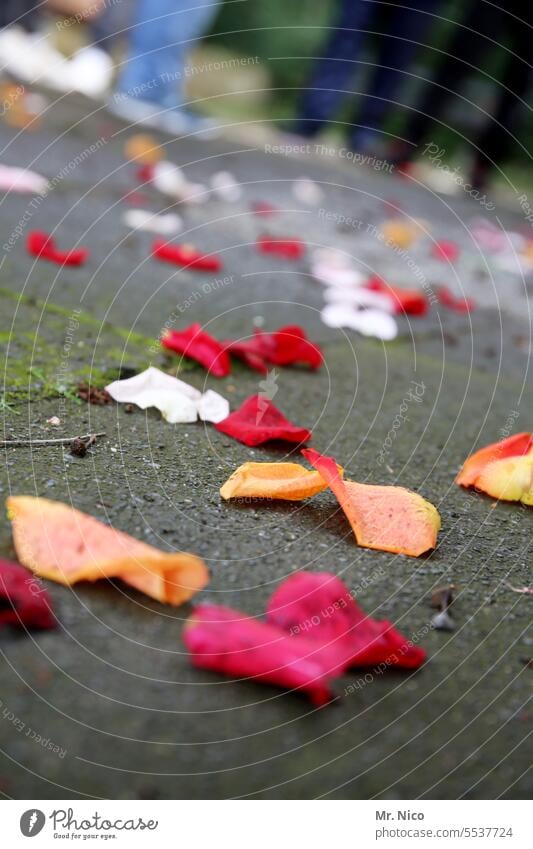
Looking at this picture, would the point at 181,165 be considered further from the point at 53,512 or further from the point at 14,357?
the point at 53,512

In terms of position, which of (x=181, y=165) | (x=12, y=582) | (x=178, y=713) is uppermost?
(x=181, y=165)

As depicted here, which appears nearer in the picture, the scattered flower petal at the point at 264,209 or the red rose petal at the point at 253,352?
the red rose petal at the point at 253,352

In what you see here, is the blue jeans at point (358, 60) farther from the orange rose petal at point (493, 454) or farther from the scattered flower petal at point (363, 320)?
the orange rose petal at point (493, 454)

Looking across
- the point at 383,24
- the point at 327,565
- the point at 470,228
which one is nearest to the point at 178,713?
the point at 327,565

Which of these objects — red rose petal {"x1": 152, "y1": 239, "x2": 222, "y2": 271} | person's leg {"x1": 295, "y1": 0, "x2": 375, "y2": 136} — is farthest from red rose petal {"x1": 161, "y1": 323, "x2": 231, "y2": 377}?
person's leg {"x1": 295, "y1": 0, "x2": 375, "y2": 136}

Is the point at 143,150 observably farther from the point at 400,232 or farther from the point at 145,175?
the point at 400,232

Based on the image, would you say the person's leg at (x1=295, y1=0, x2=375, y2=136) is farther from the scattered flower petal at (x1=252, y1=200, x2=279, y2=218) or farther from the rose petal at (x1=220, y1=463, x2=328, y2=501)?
the rose petal at (x1=220, y1=463, x2=328, y2=501)

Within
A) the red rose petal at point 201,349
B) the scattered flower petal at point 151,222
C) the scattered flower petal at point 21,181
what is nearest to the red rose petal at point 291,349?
the red rose petal at point 201,349
